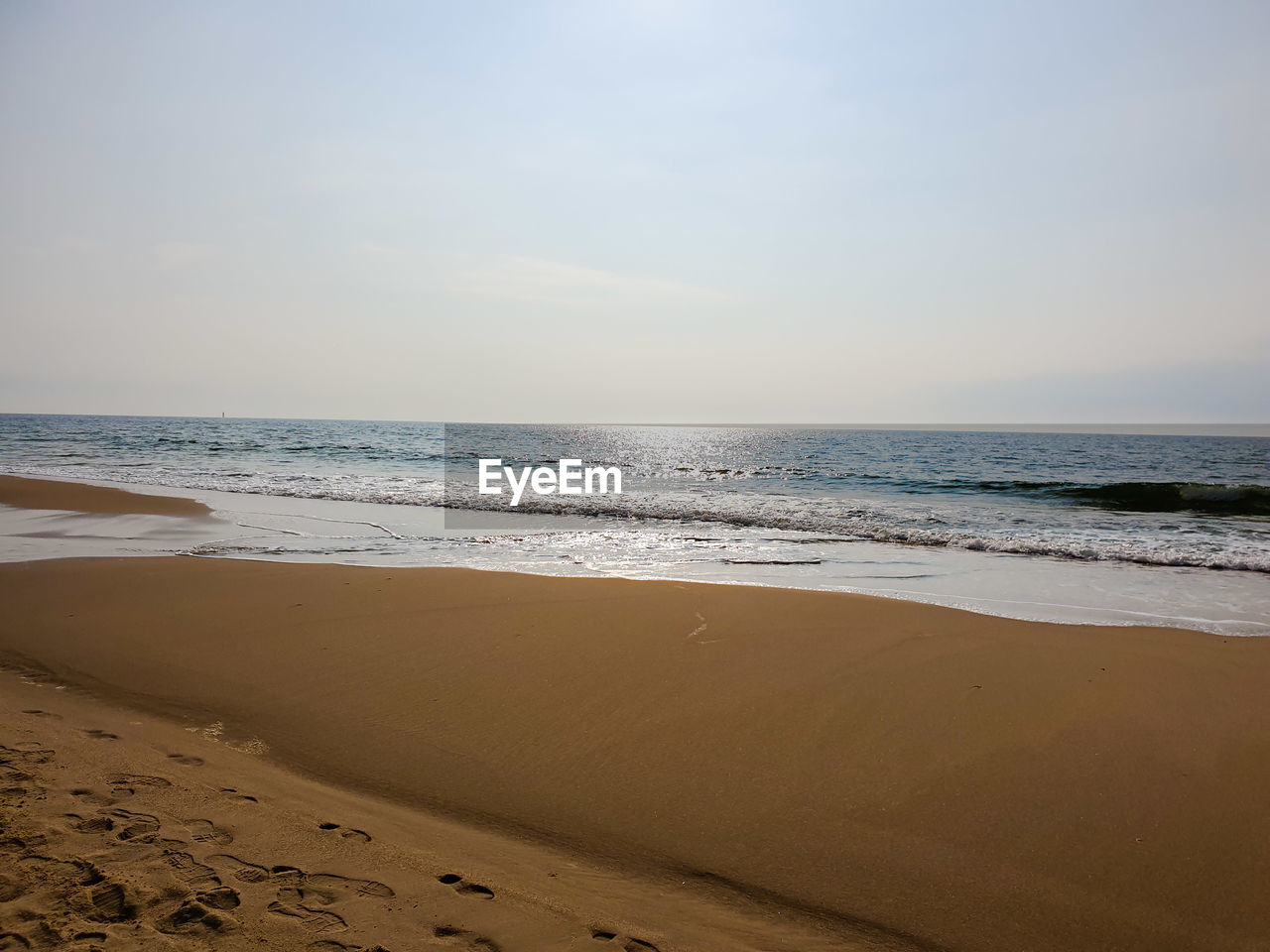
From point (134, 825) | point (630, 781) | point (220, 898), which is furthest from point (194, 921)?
point (630, 781)

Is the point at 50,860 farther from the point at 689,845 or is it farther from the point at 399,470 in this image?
the point at 399,470

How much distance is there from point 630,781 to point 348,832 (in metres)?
1.32

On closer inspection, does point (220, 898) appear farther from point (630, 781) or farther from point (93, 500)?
point (93, 500)

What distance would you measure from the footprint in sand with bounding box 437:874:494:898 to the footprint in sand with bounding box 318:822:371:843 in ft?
1.42

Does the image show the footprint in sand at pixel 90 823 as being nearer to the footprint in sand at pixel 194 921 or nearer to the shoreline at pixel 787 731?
the footprint in sand at pixel 194 921

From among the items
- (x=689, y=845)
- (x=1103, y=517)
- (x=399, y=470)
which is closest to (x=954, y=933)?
(x=689, y=845)

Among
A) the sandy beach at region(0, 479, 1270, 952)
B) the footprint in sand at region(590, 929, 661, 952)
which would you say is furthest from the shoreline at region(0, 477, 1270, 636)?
the footprint in sand at region(590, 929, 661, 952)

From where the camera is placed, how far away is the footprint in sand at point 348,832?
275 centimetres

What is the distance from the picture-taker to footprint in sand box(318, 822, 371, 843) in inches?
108

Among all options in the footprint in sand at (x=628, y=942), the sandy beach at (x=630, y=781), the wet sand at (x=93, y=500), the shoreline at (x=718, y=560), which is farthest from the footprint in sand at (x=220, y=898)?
the wet sand at (x=93, y=500)

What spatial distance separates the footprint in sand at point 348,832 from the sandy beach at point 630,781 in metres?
0.02

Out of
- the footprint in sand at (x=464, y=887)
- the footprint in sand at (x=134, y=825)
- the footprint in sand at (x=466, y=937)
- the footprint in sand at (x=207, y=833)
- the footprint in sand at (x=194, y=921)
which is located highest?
the footprint in sand at (x=194, y=921)

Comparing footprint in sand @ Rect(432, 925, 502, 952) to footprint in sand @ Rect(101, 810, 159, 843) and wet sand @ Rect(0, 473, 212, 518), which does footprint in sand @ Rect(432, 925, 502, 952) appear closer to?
footprint in sand @ Rect(101, 810, 159, 843)

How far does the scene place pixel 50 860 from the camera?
2.36 meters
